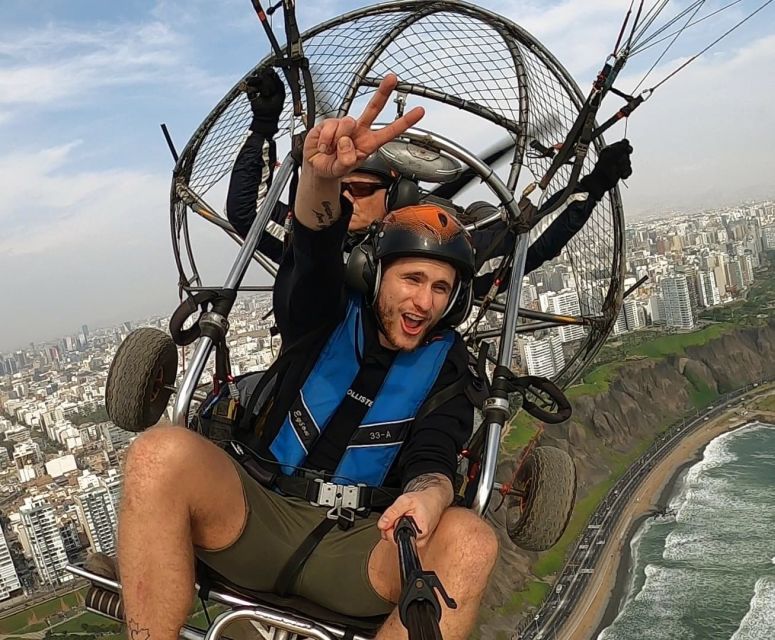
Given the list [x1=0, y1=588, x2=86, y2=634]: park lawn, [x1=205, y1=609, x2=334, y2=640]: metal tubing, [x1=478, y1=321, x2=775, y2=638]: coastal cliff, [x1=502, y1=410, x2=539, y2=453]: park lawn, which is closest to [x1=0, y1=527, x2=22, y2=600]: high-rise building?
[x1=0, y1=588, x2=86, y2=634]: park lawn

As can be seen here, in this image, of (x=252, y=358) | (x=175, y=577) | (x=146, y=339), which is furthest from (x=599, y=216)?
(x=252, y=358)

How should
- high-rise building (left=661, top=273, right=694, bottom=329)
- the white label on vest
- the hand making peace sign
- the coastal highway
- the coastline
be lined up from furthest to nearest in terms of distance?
high-rise building (left=661, top=273, right=694, bottom=329)
the coastal highway
the coastline
the white label on vest
the hand making peace sign

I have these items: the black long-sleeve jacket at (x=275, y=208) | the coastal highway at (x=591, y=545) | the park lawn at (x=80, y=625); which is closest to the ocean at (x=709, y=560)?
the coastal highway at (x=591, y=545)

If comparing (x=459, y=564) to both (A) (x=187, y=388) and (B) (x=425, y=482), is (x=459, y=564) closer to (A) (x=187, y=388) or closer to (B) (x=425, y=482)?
(B) (x=425, y=482)

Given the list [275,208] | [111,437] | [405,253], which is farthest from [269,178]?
[111,437]

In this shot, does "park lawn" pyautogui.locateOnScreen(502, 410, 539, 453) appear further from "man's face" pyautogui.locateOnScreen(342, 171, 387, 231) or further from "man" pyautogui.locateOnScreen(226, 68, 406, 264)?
"man's face" pyautogui.locateOnScreen(342, 171, 387, 231)
